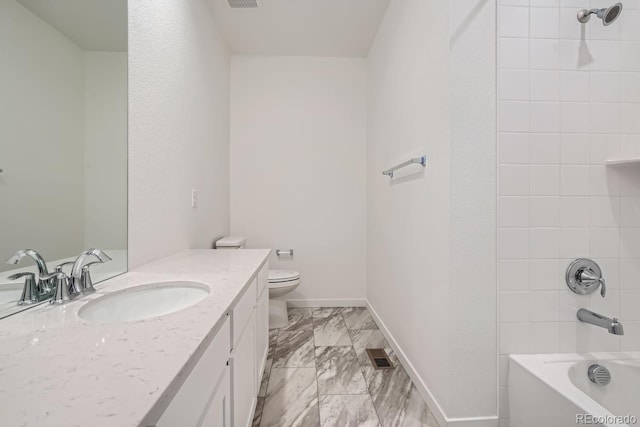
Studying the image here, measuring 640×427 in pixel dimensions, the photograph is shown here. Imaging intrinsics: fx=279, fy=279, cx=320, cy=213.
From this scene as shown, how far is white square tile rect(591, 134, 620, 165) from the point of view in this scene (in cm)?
129

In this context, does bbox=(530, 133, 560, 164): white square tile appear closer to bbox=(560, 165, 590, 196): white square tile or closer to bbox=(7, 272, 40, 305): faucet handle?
bbox=(560, 165, 590, 196): white square tile

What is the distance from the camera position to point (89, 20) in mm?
988

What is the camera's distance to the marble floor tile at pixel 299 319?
7.88 ft

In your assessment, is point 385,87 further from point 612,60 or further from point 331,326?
point 331,326

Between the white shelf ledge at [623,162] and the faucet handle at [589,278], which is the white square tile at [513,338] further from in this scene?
the white shelf ledge at [623,162]

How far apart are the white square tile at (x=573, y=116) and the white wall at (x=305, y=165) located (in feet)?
5.74

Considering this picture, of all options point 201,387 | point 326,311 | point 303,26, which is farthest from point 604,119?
point 326,311

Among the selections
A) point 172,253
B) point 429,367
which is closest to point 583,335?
point 429,367

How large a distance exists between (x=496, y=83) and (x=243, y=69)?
2.36m

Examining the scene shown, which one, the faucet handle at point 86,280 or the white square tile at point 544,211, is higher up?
the white square tile at point 544,211

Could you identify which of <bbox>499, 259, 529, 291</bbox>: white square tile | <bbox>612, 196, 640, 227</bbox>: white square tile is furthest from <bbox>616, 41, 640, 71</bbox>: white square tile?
<bbox>499, 259, 529, 291</bbox>: white square tile

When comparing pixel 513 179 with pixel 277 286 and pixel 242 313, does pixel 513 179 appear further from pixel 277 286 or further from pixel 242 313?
pixel 277 286

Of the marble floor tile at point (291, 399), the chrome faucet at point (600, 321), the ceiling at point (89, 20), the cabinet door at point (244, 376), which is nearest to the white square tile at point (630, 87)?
the chrome faucet at point (600, 321)

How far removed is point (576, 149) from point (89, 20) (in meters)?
2.06
